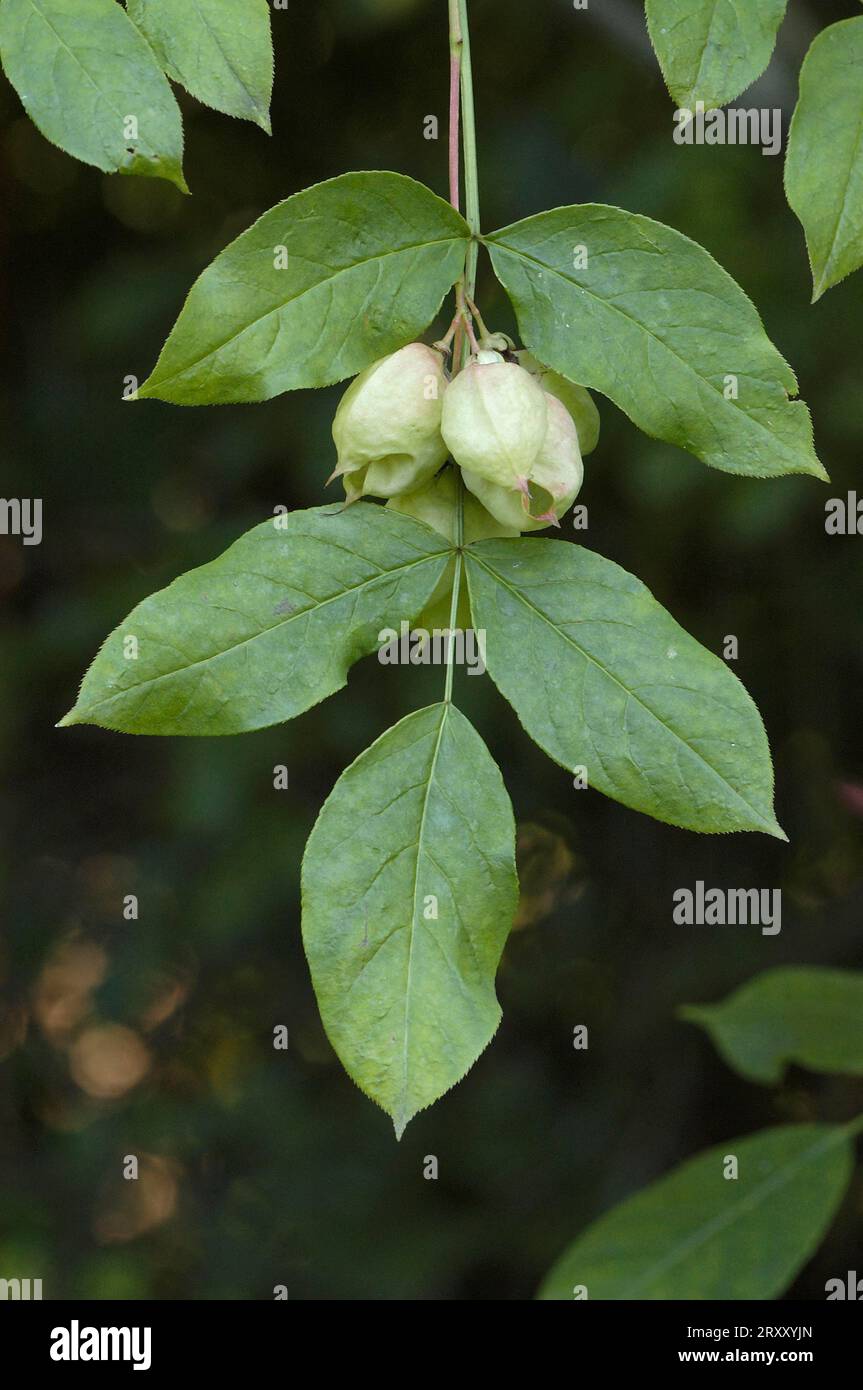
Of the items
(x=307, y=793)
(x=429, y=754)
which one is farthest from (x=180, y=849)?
(x=429, y=754)

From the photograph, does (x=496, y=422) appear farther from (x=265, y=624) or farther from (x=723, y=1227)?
(x=723, y=1227)

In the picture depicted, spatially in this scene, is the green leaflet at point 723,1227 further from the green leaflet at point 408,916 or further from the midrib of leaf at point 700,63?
the midrib of leaf at point 700,63

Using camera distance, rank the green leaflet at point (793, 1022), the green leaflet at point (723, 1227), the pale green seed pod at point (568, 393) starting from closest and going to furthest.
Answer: the pale green seed pod at point (568, 393), the green leaflet at point (723, 1227), the green leaflet at point (793, 1022)

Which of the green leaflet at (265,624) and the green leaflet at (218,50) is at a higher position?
the green leaflet at (218,50)

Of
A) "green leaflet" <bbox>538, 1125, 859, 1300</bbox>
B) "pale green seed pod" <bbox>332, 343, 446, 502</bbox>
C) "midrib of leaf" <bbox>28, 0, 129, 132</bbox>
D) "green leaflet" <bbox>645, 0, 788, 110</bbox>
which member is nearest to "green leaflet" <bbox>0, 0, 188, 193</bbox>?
"midrib of leaf" <bbox>28, 0, 129, 132</bbox>

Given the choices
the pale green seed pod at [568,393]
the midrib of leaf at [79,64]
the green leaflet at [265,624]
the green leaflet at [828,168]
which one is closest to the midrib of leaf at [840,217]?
the green leaflet at [828,168]

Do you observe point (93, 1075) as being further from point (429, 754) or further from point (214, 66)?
point (214, 66)
